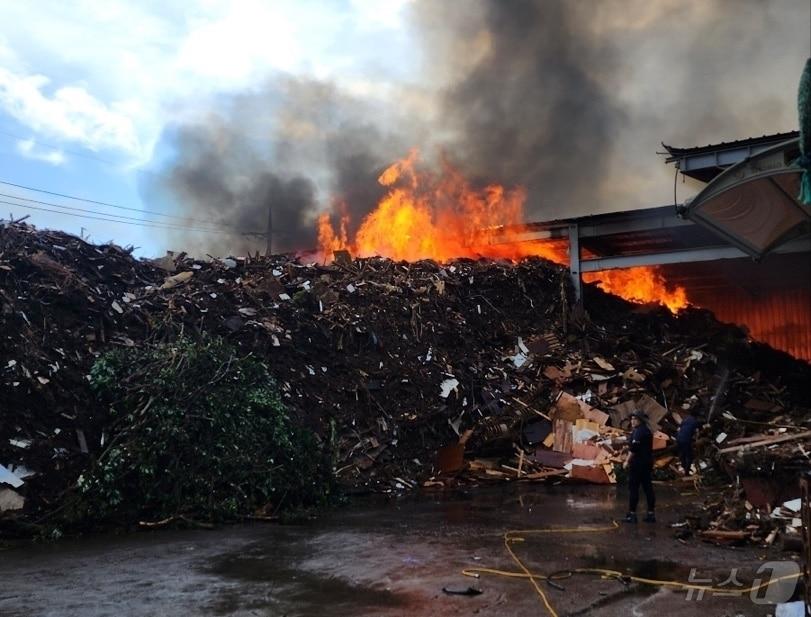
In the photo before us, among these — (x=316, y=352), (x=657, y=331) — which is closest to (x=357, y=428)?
(x=316, y=352)

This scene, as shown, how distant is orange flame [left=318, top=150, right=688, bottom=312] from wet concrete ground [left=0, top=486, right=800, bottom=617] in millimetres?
12131

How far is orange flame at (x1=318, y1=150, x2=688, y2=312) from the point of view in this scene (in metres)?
20.0

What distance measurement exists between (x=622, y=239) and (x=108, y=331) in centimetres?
1511

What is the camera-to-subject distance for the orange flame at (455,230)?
20.0 m

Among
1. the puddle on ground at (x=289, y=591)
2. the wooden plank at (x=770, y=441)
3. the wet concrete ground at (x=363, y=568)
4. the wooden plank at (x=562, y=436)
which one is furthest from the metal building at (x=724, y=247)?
the puddle on ground at (x=289, y=591)

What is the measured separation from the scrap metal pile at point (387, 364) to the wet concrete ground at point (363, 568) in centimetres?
183

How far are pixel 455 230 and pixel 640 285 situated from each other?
21.7 ft

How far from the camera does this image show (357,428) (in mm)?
11789

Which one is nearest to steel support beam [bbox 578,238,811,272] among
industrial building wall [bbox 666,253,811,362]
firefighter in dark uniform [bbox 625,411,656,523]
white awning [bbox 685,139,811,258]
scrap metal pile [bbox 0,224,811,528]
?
scrap metal pile [bbox 0,224,811,528]

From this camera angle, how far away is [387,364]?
13289 millimetres

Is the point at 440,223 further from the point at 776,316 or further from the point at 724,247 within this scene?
the point at 776,316

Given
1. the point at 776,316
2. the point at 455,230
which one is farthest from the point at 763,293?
the point at 455,230

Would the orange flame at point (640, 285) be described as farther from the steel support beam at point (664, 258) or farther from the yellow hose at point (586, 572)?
the yellow hose at point (586, 572)

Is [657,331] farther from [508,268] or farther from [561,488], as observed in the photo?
[561,488]
